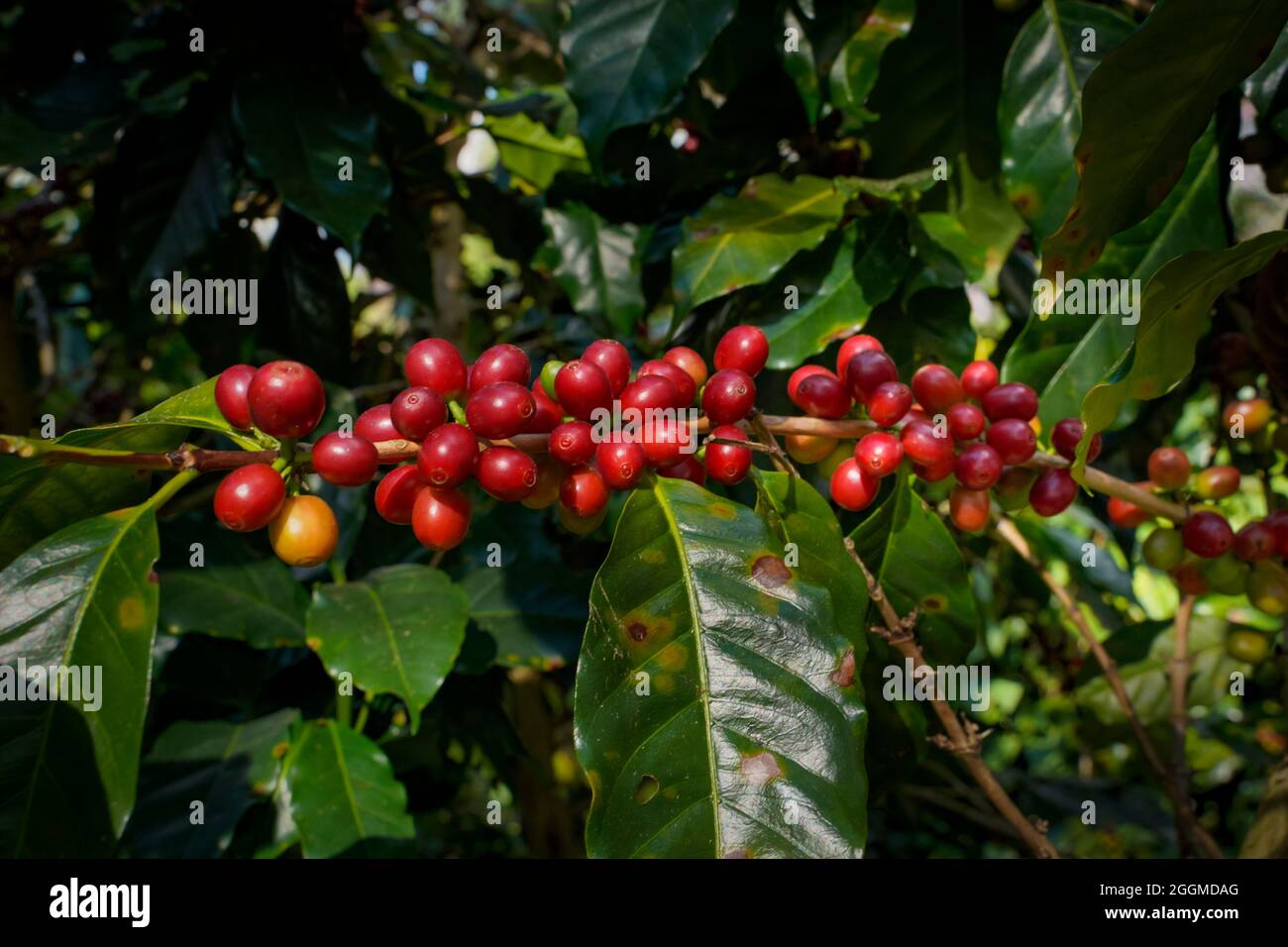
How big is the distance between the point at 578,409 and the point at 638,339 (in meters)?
0.97

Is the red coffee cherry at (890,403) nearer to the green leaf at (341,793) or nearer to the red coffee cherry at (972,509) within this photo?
the red coffee cherry at (972,509)

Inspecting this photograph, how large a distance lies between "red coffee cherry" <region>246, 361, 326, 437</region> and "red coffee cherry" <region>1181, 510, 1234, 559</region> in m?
1.18

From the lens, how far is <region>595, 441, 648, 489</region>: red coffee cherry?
0.90 m

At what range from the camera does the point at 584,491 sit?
3.01 feet

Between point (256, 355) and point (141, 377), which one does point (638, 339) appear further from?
point (141, 377)

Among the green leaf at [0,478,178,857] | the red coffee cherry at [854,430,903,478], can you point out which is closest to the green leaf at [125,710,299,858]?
the green leaf at [0,478,178,857]

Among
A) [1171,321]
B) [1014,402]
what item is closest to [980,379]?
[1014,402]

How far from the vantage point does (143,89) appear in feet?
6.39

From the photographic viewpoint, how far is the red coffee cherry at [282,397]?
2.75 feet

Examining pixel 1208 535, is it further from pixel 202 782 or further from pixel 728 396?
pixel 202 782

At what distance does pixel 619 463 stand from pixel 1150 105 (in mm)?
669

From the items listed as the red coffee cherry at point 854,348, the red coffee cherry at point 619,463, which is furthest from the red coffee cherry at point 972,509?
the red coffee cherry at point 619,463

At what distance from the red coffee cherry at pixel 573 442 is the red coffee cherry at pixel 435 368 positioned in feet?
0.42
